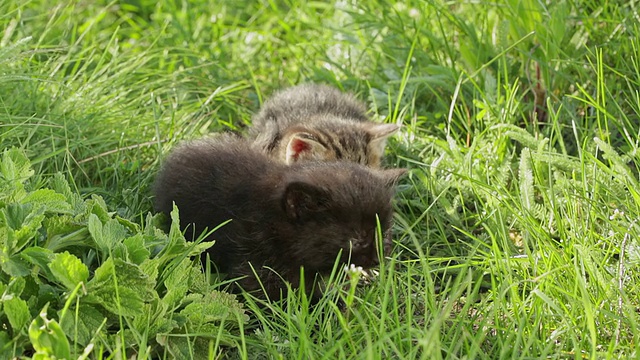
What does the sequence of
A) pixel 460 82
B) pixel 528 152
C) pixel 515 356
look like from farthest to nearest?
pixel 460 82 → pixel 528 152 → pixel 515 356

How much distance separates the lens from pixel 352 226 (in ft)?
13.5

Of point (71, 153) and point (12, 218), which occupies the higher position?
point (12, 218)

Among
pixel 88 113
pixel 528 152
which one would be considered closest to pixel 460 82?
pixel 528 152

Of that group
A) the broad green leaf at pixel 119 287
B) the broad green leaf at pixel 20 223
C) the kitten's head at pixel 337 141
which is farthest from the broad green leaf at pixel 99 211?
the kitten's head at pixel 337 141

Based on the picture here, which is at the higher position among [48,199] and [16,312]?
[48,199]

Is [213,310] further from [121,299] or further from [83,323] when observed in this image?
[83,323]

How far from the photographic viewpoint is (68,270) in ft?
10.6

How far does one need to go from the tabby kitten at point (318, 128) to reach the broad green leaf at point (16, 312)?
2.23 m

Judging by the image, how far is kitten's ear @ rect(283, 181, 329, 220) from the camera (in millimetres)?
4082

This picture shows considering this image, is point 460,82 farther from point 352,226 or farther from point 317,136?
point 352,226

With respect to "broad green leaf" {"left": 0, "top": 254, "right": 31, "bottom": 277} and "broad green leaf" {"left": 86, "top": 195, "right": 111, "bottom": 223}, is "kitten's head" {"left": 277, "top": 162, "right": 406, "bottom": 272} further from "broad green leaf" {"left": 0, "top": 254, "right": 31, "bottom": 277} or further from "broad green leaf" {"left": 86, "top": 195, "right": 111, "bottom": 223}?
"broad green leaf" {"left": 0, "top": 254, "right": 31, "bottom": 277}

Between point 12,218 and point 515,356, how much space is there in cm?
182

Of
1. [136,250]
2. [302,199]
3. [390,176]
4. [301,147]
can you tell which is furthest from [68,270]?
[301,147]

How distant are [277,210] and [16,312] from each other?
4.66ft
